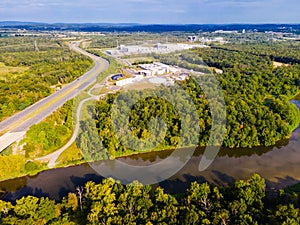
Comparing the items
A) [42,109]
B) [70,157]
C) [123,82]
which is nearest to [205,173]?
[70,157]

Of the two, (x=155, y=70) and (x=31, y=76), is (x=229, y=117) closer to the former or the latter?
(x=155, y=70)

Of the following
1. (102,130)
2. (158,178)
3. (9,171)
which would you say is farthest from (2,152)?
(158,178)

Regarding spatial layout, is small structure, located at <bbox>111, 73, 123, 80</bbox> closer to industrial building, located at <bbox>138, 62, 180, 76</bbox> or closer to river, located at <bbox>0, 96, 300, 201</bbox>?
industrial building, located at <bbox>138, 62, 180, 76</bbox>

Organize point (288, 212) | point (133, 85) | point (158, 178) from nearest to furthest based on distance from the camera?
point (288, 212)
point (158, 178)
point (133, 85)

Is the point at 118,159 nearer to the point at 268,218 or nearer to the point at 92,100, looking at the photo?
the point at 92,100

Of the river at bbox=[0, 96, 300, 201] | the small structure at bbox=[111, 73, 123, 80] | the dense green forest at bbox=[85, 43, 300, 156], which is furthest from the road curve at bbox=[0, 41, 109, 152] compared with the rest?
→ the dense green forest at bbox=[85, 43, 300, 156]

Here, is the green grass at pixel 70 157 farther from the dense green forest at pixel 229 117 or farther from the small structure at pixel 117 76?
the small structure at pixel 117 76

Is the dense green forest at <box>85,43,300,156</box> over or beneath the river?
over
